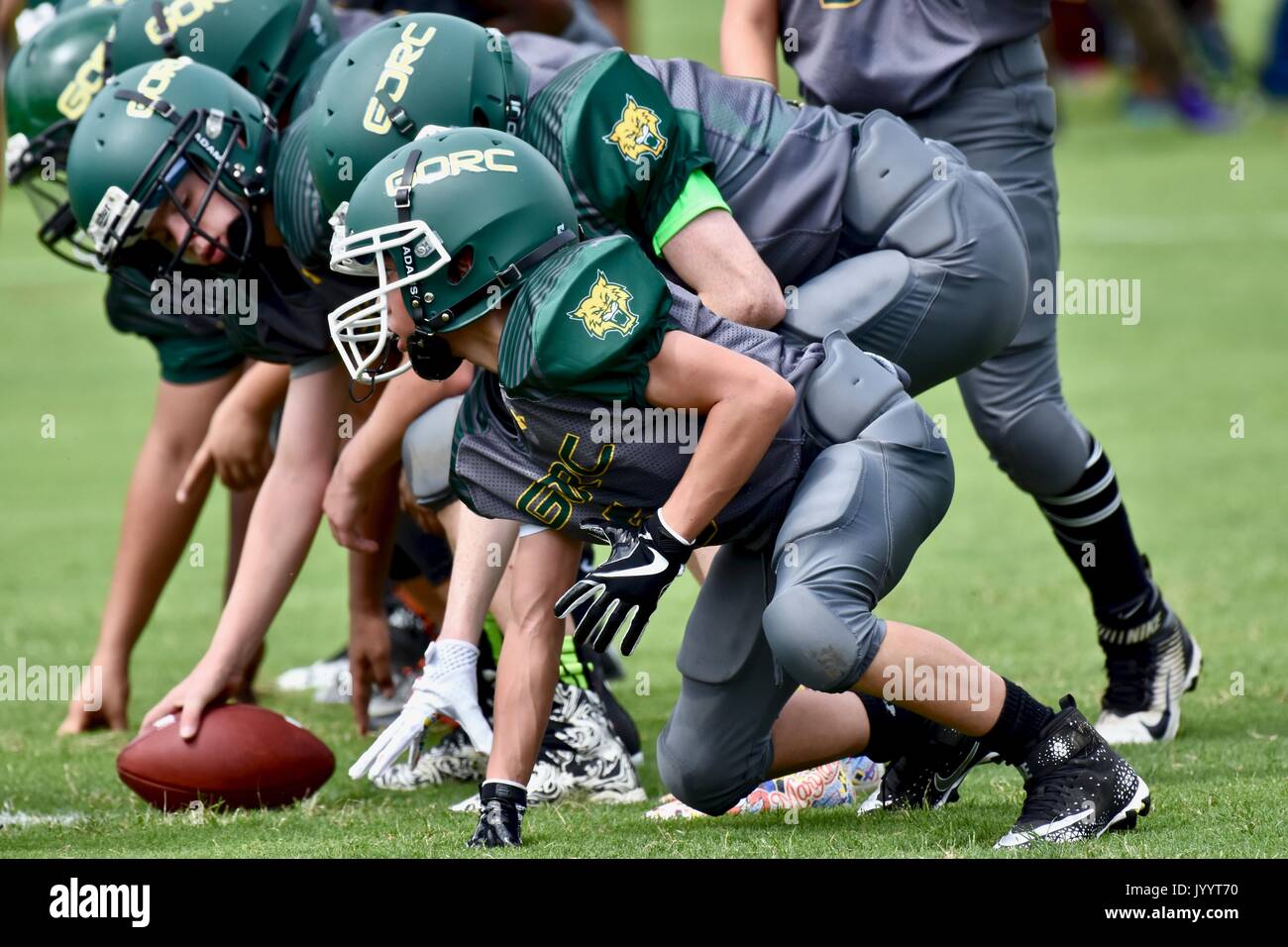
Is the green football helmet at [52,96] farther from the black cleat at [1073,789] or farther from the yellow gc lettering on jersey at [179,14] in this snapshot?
the black cleat at [1073,789]

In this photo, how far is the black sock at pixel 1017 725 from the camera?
3.23 meters

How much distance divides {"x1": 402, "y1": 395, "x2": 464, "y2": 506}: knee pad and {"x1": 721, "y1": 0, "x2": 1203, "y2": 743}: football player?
1059mm

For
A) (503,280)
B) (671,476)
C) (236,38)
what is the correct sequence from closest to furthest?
(503,280), (671,476), (236,38)

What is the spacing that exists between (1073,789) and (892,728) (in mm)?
454

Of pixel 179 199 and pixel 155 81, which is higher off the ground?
pixel 155 81

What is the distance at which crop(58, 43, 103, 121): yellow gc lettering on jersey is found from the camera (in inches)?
175

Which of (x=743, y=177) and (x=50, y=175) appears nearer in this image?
(x=743, y=177)

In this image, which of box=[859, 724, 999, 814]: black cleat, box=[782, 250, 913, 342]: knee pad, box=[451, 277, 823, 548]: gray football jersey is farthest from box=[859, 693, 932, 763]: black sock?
box=[782, 250, 913, 342]: knee pad

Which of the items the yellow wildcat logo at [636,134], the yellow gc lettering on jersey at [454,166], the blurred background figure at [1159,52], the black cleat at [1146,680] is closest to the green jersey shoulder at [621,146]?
the yellow wildcat logo at [636,134]

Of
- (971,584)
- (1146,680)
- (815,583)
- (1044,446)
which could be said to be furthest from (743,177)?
(971,584)

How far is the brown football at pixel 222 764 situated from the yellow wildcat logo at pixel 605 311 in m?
1.37

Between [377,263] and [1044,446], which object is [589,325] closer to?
[377,263]

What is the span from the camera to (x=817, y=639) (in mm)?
2980

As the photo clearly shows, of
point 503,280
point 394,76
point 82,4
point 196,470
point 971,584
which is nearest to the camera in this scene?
point 503,280
